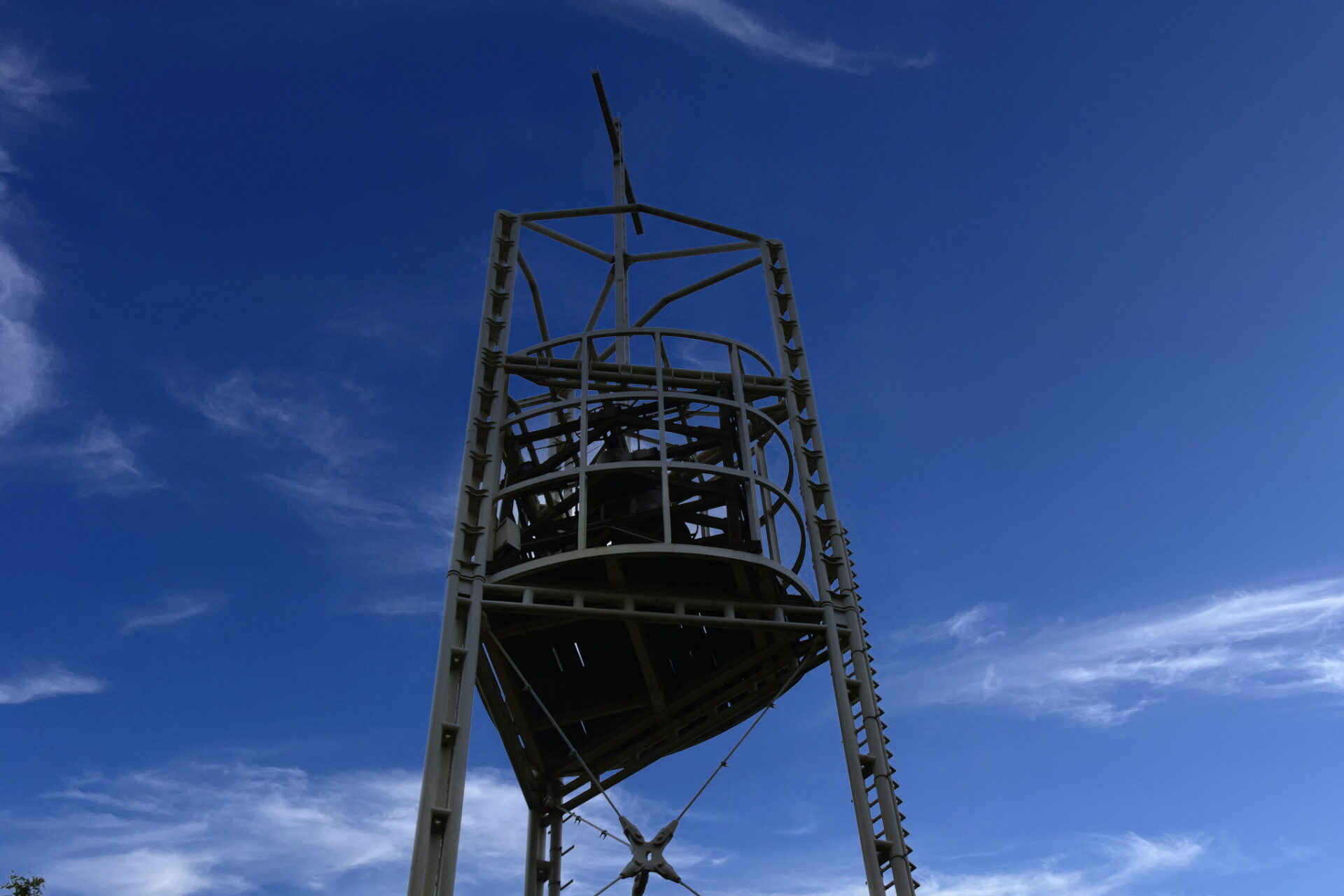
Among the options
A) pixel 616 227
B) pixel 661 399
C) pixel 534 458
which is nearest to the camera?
pixel 661 399

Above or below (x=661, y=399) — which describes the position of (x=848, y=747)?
below

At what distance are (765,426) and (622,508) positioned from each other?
4138 mm

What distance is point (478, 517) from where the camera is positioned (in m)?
21.7

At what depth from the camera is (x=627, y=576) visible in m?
20.9

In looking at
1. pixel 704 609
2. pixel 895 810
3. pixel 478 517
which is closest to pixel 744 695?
pixel 704 609

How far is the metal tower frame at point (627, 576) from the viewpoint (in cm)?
1952

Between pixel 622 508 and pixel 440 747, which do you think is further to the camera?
pixel 622 508

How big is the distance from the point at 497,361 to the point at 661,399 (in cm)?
394

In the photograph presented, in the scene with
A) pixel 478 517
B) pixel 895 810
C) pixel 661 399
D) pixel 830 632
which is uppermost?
pixel 661 399

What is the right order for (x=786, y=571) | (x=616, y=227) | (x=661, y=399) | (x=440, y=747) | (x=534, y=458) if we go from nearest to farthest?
(x=440, y=747) → (x=786, y=571) → (x=661, y=399) → (x=534, y=458) → (x=616, y=227)

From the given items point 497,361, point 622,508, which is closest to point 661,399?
point 622,508

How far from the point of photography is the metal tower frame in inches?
768

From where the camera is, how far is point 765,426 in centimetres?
2534

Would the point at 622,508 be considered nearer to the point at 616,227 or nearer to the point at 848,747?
the point at 848,747
